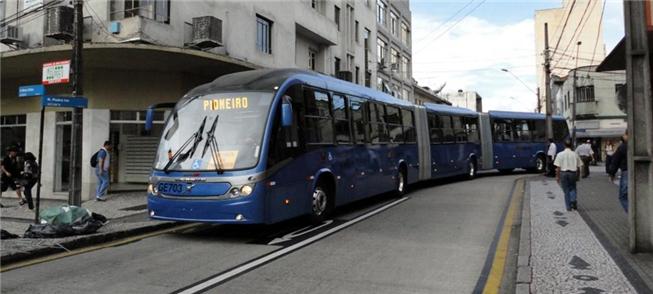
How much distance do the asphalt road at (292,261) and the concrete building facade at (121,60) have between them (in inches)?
301

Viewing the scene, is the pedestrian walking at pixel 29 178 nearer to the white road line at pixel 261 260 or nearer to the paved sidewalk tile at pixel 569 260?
the white road line at pixel 261 260

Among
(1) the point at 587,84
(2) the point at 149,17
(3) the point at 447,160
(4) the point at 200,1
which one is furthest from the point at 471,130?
(1) the point at 587,84

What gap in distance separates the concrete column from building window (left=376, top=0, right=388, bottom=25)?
27.2 metres

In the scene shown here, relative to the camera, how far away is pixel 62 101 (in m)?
10.3

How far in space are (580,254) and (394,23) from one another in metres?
41.4

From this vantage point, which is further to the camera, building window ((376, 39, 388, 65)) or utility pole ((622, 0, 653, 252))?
building window ((376, 39, 388, 65))

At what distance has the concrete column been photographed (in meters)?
16.2

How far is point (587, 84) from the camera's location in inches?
1842

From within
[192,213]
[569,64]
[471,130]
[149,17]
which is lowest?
[192,213]

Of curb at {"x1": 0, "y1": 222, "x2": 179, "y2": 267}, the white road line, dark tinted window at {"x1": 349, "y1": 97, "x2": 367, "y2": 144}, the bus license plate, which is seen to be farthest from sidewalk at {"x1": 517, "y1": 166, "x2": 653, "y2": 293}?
curb at {"x1": 0, "y1": 222, "x2": 179, "y2": 267}

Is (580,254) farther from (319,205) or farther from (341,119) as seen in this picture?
(341,119)

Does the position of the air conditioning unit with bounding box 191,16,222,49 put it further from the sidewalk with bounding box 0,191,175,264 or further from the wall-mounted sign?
the wall-mounted sign

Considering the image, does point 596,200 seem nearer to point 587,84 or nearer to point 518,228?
point 518,228

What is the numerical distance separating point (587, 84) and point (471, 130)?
100ft
